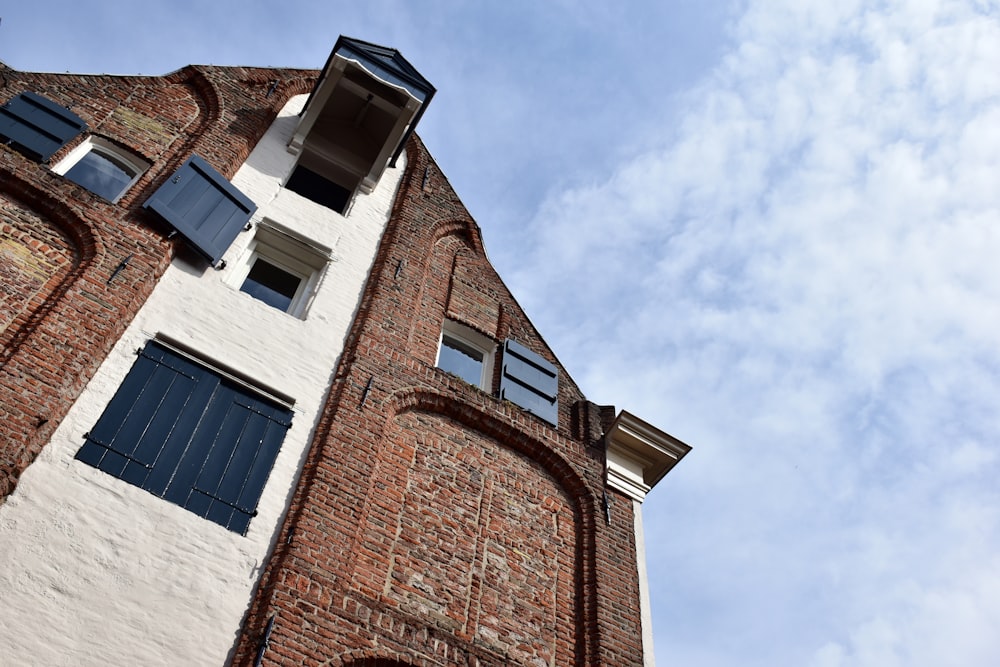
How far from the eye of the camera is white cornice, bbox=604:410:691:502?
37.2ft

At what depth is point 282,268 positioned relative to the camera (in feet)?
37.3

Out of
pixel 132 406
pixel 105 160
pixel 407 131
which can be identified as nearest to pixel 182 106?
pixel 105 160

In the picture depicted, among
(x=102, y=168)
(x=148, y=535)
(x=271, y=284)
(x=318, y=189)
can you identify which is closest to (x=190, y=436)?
(x=148, y=535)

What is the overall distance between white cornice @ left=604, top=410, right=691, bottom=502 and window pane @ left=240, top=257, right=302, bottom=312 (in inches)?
201

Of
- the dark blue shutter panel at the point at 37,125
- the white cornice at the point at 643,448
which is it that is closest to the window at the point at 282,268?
the dark blue shutter panel at the point at 37,125

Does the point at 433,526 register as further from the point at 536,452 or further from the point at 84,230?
the point at 84,230

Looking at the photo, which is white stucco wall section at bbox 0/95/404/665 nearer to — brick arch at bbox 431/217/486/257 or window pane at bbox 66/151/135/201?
window pane at bbox 66/151/135/201

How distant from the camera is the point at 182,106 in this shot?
497 inches

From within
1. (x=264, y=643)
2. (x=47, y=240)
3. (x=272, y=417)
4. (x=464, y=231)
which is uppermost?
(x=464, y=231)

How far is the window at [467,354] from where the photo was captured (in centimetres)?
1177

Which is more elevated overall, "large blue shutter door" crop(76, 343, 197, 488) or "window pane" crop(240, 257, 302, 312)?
"window pane" crop(240, 257, 302, 312)

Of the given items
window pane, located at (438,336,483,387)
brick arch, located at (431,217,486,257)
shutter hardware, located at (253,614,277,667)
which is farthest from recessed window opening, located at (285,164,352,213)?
shutter hardware, located at (253,614,277,667)

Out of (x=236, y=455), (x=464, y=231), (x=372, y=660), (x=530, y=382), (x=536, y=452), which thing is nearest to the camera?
(x=372, y=660)

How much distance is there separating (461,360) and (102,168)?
5872mm
